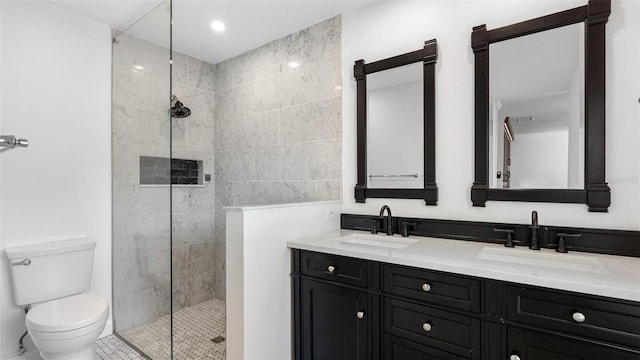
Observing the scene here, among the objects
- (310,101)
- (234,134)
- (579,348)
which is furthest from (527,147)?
(234,134)

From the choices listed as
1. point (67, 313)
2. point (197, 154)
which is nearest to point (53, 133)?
point (197, 154)

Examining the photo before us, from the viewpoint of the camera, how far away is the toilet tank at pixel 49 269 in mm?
1951

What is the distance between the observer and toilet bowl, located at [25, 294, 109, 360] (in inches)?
66.4

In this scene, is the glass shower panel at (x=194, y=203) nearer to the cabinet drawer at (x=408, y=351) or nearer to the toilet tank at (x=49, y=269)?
the toilet tank at (x=49, y=269)

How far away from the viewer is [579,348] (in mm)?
1090

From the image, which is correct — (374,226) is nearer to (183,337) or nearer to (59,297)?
(183,337)

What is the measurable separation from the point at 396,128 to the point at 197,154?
2069 mm

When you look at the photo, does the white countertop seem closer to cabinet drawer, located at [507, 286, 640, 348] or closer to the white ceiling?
cabinet drawer, located at [507, 286, 640, 348]

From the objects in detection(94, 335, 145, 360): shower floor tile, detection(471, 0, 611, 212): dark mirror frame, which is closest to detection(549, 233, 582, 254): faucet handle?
detection(471, 0, 611, 212): dark mirror frame

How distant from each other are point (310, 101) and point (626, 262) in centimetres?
213

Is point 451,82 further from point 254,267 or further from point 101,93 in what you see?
point 101,93

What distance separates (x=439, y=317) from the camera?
4.48 feet

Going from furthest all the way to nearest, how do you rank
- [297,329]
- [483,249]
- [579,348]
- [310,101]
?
1. [310,101]
2. [297,329]
3. [483,249]
4. [579,348]

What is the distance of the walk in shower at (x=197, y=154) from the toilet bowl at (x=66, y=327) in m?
0.41
